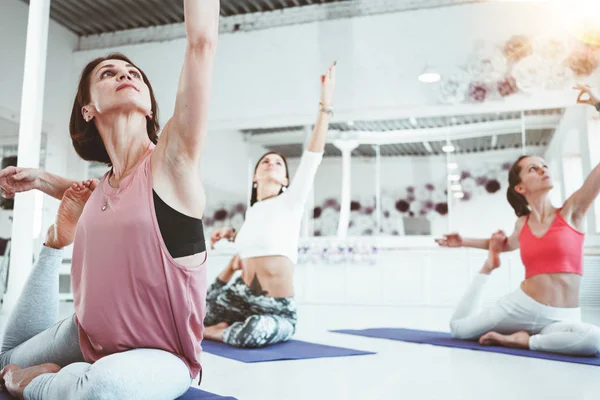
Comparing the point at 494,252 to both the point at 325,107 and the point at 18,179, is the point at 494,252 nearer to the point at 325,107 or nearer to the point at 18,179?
the point at 325,107

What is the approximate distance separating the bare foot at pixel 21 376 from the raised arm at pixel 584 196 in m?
2.44

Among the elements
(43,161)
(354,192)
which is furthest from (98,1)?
(354,192)

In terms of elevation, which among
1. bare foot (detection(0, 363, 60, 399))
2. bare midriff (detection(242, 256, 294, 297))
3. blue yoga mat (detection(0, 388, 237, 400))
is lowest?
→ blue yoga mat (detection(0, 388, 237, 400))

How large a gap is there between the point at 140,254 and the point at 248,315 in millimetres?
1726

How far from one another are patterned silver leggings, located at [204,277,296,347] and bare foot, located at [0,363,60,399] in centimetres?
130

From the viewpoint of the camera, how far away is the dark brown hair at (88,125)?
152 cm

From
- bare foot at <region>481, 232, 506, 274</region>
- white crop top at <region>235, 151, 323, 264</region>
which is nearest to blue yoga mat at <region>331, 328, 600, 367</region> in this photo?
bare foot at <region>481, 232, 506, 274</region>

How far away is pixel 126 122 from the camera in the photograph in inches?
55.7

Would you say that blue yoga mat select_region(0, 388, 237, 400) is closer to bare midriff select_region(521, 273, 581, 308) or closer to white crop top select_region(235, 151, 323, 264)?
white crop top select_region(235, 151, 323, 264)

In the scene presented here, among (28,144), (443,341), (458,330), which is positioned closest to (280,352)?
(443,341)

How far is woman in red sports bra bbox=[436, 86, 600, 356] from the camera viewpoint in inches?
100

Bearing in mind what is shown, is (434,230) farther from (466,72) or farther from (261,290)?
(261,290)

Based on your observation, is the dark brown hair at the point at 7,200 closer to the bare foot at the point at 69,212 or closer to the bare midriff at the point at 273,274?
the bare midriff at the point at 273,274

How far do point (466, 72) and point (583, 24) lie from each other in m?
1.21
